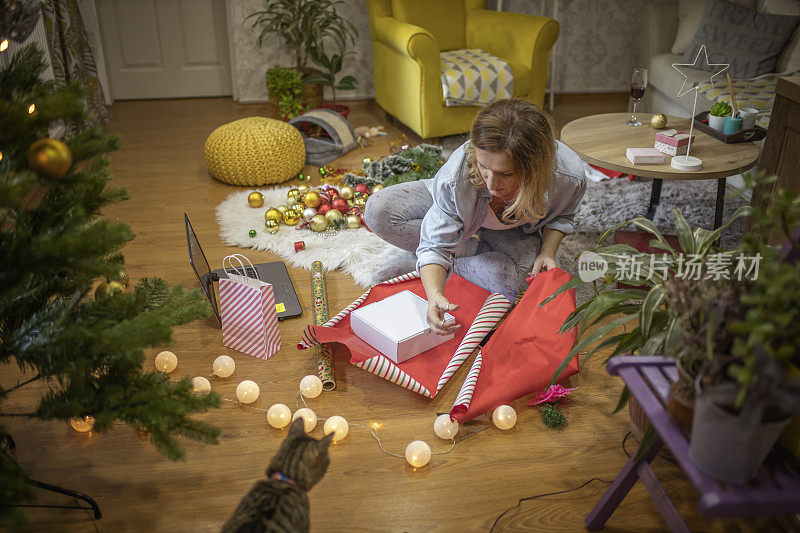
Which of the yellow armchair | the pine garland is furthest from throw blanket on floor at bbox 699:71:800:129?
the pine garland

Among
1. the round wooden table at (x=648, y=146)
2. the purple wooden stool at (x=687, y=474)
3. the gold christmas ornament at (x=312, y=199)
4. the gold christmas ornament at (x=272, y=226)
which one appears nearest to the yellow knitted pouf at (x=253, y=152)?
the gold christmas ornament at (x=312, y=199)

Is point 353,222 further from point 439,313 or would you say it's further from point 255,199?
point 439,313

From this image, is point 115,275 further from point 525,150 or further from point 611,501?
point 611,501

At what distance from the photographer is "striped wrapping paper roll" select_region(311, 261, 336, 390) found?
5.87 feet

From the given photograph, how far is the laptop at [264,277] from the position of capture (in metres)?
2.03

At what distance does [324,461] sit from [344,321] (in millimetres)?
855

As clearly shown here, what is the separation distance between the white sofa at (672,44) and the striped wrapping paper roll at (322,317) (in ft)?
6.96

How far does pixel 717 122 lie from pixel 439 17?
5.93 ft

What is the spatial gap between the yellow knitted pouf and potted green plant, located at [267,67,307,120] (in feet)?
2.13

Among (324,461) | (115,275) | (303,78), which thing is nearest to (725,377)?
(324,461)

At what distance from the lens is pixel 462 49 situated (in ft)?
12.4

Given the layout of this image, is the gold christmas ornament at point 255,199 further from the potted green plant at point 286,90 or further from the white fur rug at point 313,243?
the potted green plant at point 286,90

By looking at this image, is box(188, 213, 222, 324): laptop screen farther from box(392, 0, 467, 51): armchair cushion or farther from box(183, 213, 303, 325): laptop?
box(392, 0, 467, 51): armchair cushion

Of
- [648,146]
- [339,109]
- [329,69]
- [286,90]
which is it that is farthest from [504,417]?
[329,69]
